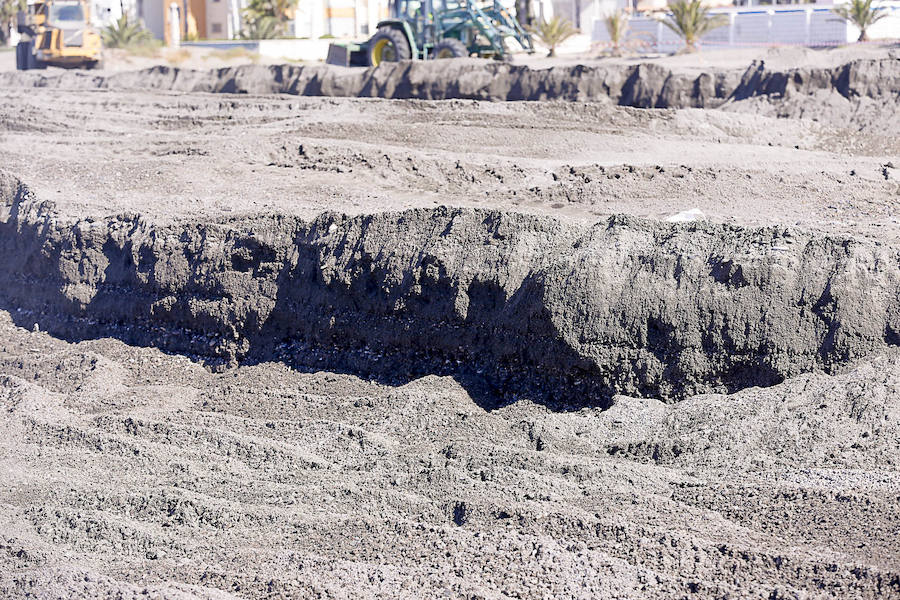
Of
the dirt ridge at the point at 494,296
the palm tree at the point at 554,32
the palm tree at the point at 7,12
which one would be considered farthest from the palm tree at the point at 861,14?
the palm tree at the point at 7,12

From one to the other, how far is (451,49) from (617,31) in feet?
33.5

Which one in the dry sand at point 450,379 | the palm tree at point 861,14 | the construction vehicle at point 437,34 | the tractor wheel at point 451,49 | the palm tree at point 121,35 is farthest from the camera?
the palm tree at point 121,35

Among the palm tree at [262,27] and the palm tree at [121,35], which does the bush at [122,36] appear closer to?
the palm tree at [121,35]

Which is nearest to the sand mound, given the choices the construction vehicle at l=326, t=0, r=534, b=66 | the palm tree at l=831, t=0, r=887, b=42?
the construction vehicle at l=326, t=0, r=534, b=66

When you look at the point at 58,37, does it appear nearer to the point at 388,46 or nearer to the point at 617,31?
the point at 388,46

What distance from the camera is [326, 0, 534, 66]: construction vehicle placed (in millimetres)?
17531

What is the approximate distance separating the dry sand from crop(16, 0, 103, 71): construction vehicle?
1355 centimetres

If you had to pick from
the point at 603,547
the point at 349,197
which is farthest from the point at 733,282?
the point at 349,197

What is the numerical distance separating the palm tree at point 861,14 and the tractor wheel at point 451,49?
436 inches

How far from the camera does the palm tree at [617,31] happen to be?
2564 centimetres

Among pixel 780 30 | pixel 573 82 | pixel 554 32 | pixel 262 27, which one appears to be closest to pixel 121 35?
pixel 262 27

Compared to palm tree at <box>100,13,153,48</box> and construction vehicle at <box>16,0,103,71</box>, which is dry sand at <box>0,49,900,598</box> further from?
palm tree at <box>100,13,153,48</box>

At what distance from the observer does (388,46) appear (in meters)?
18.2

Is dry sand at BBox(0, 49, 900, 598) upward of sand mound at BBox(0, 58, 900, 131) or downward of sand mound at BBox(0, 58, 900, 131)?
downward
